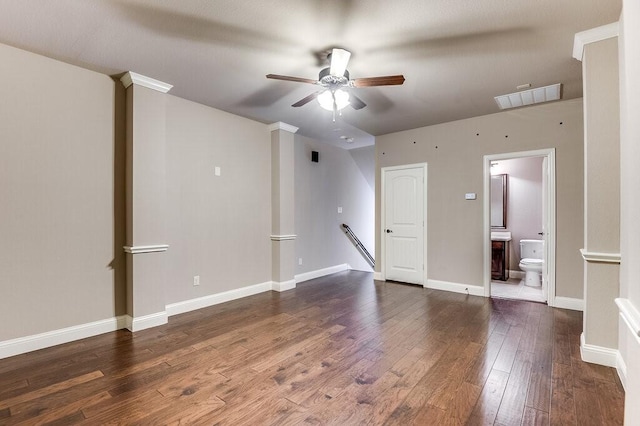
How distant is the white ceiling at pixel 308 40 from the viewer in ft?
7.03

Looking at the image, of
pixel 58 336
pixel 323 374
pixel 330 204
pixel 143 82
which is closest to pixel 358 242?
pixel 330 204

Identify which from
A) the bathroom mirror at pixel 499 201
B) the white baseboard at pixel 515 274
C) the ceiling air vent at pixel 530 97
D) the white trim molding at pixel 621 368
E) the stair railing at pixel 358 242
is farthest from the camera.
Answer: the stair railing at pixel 358 242

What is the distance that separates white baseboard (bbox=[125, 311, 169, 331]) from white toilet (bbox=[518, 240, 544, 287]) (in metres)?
5.49

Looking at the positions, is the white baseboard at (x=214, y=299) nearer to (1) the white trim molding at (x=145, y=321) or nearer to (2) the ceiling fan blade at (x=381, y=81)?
(1) the white trim molding at (x=145, y=321)

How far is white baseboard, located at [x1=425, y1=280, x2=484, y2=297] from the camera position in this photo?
4.49 metres

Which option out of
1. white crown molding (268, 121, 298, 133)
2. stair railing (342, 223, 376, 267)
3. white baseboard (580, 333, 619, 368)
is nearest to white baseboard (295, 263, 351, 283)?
stair railing (342, 223, 376, 267)

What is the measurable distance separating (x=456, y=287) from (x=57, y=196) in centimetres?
511

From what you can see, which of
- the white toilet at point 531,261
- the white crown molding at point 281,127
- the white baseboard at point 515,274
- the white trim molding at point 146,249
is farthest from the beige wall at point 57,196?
the white baseboard at point 515,274

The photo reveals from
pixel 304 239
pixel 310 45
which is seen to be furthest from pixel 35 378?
pixel 304 239

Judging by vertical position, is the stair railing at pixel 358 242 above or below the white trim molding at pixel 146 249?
below

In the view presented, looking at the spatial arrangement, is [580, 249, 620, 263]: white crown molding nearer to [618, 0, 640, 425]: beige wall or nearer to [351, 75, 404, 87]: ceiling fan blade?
[618, 0, 640, 425]: beige wall

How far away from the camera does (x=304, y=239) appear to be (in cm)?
561

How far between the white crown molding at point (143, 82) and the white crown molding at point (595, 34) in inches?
153

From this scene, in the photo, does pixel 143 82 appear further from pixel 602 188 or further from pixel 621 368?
pixel 621 368
